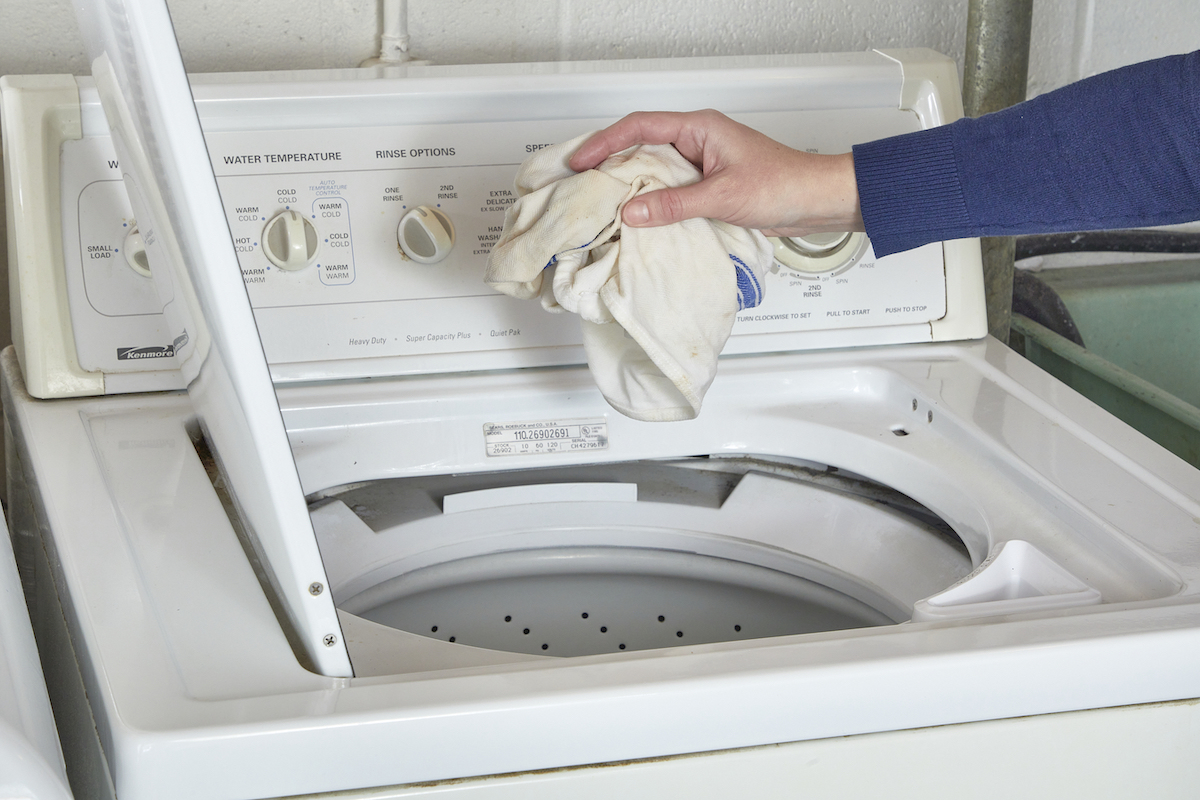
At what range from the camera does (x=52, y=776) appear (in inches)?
17.0

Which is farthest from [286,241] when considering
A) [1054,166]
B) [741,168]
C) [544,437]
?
[1054,166]

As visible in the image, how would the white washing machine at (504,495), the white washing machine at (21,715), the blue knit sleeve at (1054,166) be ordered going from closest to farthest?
the white washing machine at (21,715)
the white washing machine at (504,495)
the blue knit sleeve at (1054,166)

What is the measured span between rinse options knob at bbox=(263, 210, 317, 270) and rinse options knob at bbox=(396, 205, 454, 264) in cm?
9

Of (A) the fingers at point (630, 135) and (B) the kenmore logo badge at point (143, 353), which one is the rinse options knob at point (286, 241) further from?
(A) the fingers at point (630, 135)

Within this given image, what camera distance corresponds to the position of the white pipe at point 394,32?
50.7 inches

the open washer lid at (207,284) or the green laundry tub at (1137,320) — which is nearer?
the open washer lid at (207,284)

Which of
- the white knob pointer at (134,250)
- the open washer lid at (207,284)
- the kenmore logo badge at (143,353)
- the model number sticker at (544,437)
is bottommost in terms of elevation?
the open washer lid at (207,284)

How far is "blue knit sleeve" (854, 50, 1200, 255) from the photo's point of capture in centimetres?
78

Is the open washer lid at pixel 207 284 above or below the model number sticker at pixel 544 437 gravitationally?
below

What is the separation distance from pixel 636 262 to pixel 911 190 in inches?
10.0

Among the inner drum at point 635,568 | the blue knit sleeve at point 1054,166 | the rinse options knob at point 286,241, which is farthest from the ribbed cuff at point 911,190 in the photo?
the rinse options knob at point 286,241

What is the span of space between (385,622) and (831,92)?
0.70 meters

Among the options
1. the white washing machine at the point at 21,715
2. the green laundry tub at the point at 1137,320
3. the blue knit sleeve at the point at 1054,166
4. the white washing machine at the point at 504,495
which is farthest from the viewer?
the green laundry tub at the point at 1137,320

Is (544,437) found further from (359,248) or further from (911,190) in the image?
(911,190)
